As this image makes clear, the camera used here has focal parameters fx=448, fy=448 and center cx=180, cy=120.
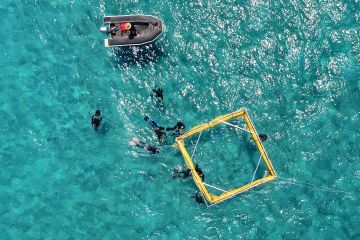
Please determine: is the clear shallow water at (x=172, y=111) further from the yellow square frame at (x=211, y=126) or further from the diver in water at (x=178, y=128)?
the yellow square frame at (x=211, y=126)

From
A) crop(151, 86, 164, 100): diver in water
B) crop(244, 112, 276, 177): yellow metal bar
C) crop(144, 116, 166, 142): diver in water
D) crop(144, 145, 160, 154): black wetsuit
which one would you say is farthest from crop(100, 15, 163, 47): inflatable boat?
crop(244, 112, 276, 177): yellow metal bar

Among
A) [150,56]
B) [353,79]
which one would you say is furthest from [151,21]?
[353,79]

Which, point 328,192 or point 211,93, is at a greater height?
point 211,93

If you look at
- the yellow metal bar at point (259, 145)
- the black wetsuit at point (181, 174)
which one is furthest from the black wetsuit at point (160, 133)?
the yellow metal bar at point (259, 145)

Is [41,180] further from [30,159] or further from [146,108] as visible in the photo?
[146,108]

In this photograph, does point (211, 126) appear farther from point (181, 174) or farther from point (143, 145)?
point (143, 145)

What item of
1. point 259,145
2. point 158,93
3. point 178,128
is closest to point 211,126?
point 178,128
